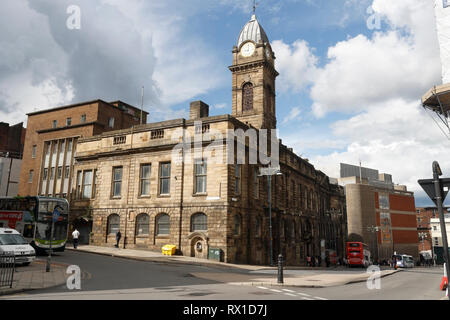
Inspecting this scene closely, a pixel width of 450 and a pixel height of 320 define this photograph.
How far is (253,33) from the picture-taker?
4294 centimetres

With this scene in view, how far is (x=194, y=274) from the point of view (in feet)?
59.1

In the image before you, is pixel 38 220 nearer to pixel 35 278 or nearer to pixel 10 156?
pixel 35 278

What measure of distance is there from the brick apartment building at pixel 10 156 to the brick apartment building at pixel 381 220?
220ft

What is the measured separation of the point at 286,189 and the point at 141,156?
17.8 meters

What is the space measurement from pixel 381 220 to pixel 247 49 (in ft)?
179

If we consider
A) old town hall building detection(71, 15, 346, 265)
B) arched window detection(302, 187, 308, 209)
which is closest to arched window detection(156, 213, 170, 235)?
old town hall building detection(71, 15, 346, 265)

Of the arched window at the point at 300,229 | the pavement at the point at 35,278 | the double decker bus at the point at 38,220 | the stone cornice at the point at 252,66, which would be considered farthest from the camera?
the arched window at the point at 300,229

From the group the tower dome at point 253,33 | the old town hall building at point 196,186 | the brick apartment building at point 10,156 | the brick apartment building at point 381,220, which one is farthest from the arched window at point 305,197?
the brick apartment building at point 10,156

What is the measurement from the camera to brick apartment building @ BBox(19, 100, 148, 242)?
130ft

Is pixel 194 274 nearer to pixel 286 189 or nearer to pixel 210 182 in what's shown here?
pixel 210 182

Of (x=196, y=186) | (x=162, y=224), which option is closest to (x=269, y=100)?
(x=196, y=186)

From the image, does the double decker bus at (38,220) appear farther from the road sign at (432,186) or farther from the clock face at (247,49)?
the clock face at (247,49)

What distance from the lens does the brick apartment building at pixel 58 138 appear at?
130 feet
